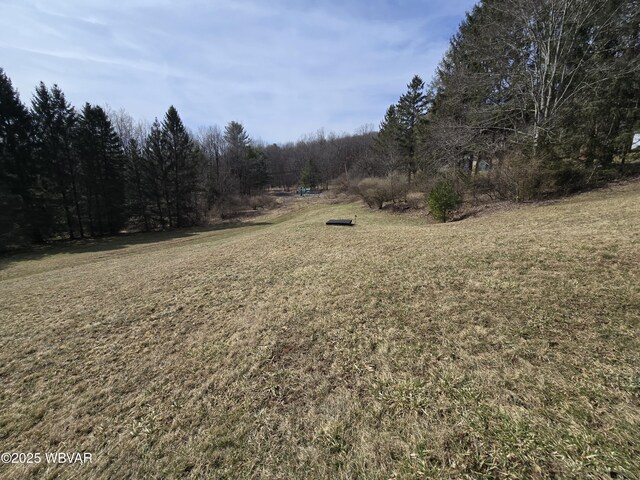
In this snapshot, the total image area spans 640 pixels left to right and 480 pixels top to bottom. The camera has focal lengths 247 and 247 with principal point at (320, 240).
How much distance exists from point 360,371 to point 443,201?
11300 mm

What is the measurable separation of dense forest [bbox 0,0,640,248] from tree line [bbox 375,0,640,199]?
2.6 inches

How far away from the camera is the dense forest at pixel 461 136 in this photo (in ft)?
36.8

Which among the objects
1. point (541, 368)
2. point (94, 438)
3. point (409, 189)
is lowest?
point (94, 438)

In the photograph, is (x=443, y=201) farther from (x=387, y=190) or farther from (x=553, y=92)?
(x=553, y=92)

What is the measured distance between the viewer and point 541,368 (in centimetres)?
254

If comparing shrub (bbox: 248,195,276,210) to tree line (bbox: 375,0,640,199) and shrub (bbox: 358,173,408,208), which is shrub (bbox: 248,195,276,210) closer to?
shrub (bbox: 358,173,408,208)

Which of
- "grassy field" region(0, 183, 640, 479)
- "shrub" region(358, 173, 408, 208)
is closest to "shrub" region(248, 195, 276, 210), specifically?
"shrub" region(358, 173, 408, 208)

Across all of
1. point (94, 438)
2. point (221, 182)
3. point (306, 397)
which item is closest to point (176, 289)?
point (94, 438)

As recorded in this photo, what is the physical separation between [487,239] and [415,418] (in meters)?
5.47

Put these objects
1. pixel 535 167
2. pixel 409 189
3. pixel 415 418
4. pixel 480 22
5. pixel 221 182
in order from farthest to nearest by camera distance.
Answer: pixel 221 182 < pixel 409 189 < pixel 480 22 < pixel 535 167 < pixel 415 418

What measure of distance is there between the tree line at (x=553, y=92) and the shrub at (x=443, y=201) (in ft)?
7.40

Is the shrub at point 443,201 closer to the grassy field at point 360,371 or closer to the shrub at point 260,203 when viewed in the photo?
the grassy field at point 360,371

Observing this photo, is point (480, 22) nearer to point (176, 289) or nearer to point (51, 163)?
point (176, 289)

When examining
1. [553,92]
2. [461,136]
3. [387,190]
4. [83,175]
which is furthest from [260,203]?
[553,92]
